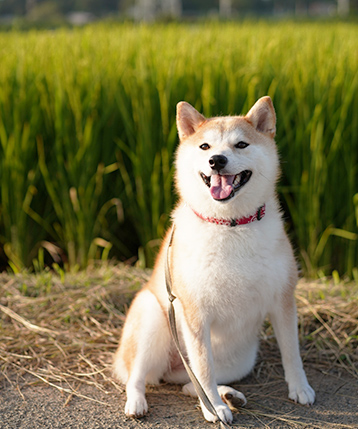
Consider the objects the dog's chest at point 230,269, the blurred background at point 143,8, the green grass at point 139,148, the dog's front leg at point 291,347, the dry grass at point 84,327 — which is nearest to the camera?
the dog's chest at point 230,269

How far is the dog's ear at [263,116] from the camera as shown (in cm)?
203

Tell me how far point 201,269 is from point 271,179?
42 centimetres

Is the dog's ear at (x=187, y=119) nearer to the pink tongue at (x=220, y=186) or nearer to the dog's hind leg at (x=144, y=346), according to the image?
the pink tongue at (x=220, y=186)

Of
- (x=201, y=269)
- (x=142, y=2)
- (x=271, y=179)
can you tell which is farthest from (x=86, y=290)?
(x=142, y=2)

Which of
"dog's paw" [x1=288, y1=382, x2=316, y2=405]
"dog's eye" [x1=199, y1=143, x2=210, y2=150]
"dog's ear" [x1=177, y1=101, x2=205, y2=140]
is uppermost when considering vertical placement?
"dog's ear" [x1=177, y1=101, x2=205, y2=140]

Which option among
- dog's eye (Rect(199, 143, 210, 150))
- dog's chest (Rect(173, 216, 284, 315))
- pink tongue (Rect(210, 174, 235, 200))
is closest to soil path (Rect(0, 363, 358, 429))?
dog's chest (Rect(173, 216, 284, 315))

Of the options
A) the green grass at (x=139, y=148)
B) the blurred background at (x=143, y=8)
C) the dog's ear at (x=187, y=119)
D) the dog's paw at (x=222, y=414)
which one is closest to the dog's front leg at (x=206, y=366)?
the dog's paw at (x=222, y=414)

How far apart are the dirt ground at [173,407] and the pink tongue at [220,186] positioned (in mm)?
825

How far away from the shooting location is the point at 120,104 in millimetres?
3797

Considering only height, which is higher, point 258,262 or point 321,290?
point 258,262

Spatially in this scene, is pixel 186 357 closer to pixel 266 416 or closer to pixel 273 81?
pixel 266 416

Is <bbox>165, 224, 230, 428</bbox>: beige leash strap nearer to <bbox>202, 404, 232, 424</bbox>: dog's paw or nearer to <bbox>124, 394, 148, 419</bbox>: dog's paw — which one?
<bbox>202, 404, 232, 424</bbox>: dog's paw

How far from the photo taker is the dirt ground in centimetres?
Answer: 200

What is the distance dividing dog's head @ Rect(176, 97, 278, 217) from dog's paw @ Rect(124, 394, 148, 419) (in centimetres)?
74
